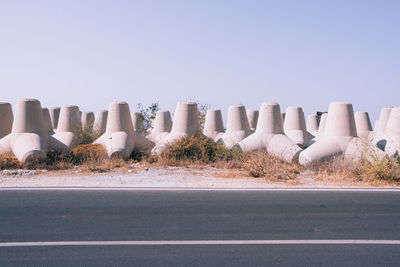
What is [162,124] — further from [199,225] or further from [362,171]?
[199,225]

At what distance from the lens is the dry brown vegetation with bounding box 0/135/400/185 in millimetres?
8617

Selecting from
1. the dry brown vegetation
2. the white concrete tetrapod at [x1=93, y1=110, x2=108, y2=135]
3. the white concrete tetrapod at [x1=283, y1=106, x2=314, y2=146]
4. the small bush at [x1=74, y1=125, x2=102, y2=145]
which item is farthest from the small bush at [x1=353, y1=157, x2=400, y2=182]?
the white concrete tetrapod at [x1=93, y1=110, x2=108, y2=135]

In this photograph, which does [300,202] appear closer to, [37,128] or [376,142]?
[376,142]

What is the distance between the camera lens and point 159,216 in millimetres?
5273

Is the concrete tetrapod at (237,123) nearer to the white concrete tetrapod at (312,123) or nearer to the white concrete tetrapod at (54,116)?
the white concrete tetrapod at (312,123)

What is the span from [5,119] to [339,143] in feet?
38.5

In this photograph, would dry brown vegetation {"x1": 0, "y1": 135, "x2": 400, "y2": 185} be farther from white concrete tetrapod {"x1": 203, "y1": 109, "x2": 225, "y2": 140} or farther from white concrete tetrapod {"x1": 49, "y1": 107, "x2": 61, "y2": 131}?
white concrete tetrapod {"x1": 49, "y1": 107, "x2": 61, "y2": 131}

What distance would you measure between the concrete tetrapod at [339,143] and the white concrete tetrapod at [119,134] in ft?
19.0

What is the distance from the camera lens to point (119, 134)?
1282 centimetres

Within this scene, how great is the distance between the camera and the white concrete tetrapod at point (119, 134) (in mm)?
12016

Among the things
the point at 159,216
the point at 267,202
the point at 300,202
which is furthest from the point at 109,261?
the point at 300,202

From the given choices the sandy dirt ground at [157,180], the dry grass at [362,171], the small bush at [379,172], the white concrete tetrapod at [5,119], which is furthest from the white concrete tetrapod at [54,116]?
the small bush at [379,172]

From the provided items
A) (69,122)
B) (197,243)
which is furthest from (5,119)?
(197,243)

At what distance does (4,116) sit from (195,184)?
29.2 feet
